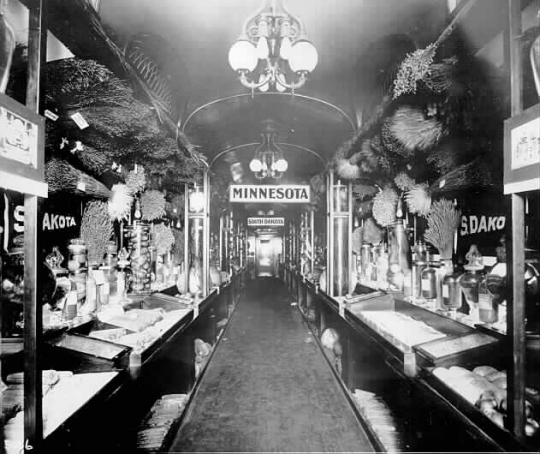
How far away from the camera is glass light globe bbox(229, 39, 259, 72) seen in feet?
9.10

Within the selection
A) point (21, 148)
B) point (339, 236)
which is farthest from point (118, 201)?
point (339, 236)

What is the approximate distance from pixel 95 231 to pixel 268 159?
3972 millimetres

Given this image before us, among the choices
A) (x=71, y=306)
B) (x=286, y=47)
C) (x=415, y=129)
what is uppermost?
(x=286, y=47)

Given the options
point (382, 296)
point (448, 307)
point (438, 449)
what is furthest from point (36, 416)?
point (382, 296)

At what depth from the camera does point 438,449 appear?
2.06m

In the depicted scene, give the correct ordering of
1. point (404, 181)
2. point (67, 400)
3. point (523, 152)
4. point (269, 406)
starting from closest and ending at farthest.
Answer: point (523, 152), point (67, 400), point (269, 406), point (404, 181)

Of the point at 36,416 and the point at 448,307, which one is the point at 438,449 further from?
the point at 36,416

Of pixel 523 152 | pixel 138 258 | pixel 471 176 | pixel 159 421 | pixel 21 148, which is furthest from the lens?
pixel 138 258

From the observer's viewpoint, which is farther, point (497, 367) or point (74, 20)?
point (497, 367)

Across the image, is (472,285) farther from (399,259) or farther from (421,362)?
(399,259)

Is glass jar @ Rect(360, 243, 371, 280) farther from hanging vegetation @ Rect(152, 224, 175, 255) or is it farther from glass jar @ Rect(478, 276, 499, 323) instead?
glass jar @ Rect(478, 276, 499, 323)

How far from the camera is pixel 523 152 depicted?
1.58 meters

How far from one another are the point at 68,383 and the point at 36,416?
2.51ft

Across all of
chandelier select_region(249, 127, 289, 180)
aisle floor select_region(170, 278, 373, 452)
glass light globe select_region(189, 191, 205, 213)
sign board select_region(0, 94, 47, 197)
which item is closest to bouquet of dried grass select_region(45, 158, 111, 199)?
sign board select_region(0, 94, 47, 197)
